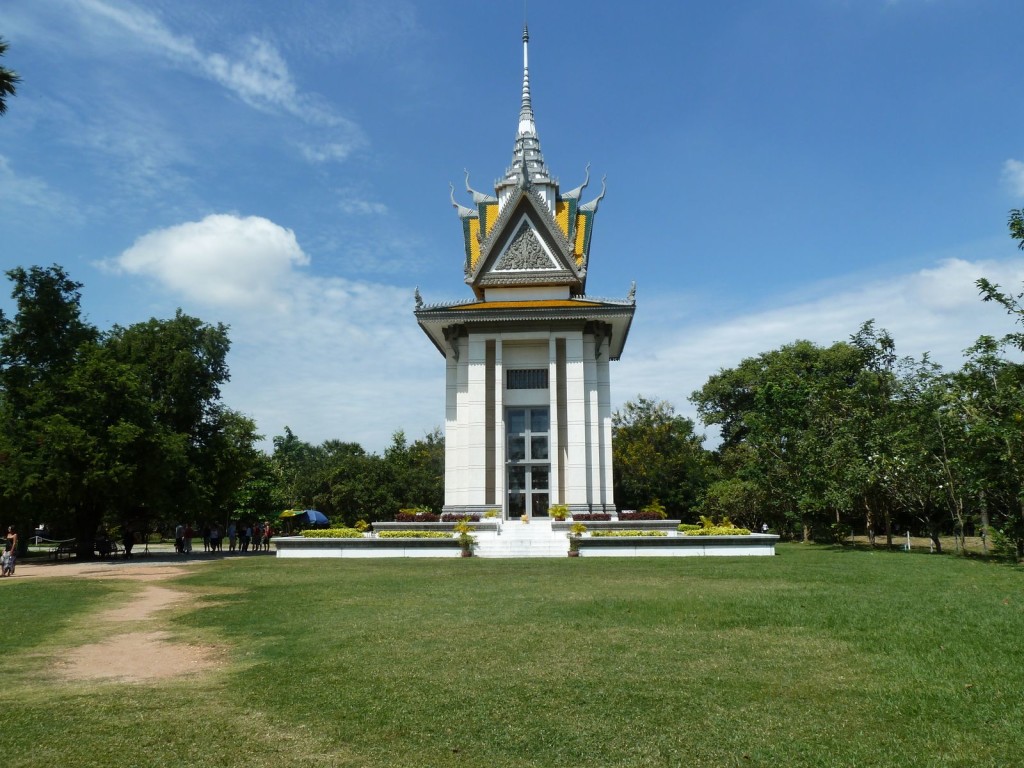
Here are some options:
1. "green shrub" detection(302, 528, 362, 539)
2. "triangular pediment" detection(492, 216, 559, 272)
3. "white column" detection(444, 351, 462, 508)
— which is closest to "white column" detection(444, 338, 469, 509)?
"white column" detection(444, 351, 462, 508)

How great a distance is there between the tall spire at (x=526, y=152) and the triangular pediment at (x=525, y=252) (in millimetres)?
1378

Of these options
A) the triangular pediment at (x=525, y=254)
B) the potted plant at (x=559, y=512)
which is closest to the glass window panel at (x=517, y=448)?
the potted plant at (x=559, y=512)

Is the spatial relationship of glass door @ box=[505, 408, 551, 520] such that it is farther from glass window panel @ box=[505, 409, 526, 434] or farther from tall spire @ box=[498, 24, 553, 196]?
tall spire @ box=[498, 24, 553, 196]

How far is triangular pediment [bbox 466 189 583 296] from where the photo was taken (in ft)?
119

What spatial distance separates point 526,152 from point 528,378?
44.8 feet

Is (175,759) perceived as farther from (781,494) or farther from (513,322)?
(781,494)

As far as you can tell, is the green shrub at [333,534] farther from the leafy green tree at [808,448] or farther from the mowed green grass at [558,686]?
the leafy green tree at [808,448]

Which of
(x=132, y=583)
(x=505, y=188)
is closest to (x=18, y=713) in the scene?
(x=132, y=583)

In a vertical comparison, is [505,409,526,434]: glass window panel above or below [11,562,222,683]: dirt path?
above

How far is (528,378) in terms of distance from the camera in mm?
35125

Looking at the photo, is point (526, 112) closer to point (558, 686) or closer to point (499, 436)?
point (499, 436)

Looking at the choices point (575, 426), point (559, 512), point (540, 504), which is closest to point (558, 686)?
point (559, 512)

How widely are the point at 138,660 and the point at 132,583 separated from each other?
10.2 m

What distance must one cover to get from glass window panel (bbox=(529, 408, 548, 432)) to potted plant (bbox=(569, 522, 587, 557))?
734cm
